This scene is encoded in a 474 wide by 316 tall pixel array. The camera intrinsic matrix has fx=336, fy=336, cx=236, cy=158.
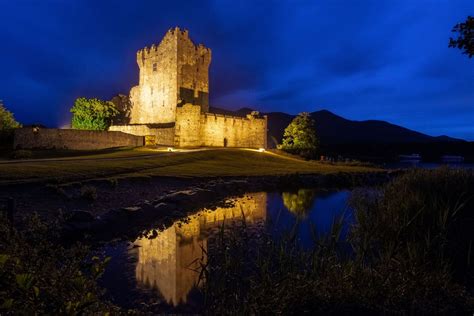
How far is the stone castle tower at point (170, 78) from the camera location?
50.4m

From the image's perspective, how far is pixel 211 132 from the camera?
4888cm

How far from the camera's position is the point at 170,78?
5084 centimetres

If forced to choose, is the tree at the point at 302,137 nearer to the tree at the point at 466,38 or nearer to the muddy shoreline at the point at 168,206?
the muddy shoreline at the point at 168,206

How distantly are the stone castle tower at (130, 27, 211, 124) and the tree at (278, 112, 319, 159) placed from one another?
1489 centimetres

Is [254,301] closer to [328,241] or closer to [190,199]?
[328,241]

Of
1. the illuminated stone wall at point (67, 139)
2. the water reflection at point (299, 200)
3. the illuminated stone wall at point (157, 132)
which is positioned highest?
the illuminated stone wall at point (157, 132)

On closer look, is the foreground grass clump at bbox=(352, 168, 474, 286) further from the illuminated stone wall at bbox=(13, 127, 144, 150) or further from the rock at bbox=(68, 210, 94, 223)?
the illuminated stone wall at bbox=(13, 127, 144, 150)

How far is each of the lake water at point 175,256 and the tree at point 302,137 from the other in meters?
36.3

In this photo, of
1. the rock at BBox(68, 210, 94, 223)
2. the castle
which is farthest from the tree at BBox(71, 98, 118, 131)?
the rock at BBox(68, 210, 94, 223)

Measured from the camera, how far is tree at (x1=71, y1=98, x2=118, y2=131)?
177 feet

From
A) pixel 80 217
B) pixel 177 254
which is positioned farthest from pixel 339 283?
pixel 80 217

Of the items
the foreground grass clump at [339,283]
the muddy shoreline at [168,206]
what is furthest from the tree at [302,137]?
the foreground grass clump at [339,283]

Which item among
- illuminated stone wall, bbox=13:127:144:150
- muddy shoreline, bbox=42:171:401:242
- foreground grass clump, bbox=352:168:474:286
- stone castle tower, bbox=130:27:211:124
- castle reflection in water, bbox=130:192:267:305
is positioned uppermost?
stone castle tower, bbox=130:27:211:124

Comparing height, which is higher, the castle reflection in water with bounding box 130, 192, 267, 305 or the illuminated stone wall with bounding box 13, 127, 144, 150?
the illuminated stone wall with bounding box 13, 127, 144, 150
